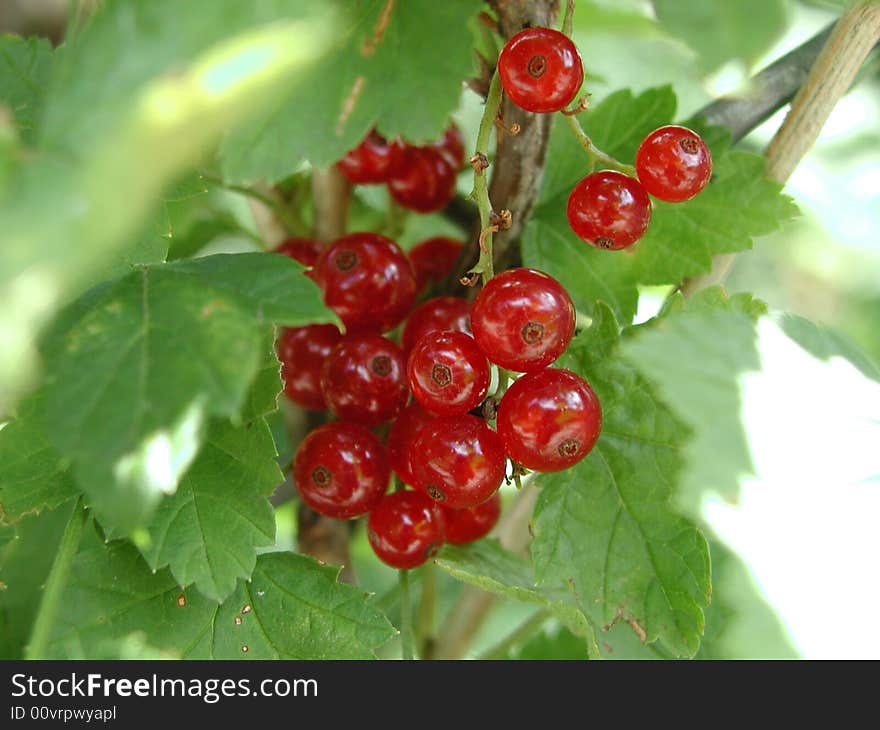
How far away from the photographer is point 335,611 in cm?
76

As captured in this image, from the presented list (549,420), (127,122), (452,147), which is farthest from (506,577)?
(127,122)

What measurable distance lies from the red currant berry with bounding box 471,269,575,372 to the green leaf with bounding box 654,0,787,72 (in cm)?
18

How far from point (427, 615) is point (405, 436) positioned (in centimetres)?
38

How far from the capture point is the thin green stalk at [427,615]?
1061mm

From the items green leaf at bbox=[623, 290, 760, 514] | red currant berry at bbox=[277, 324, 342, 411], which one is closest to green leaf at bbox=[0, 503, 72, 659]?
red currant berry at bbox=[277, 324, 342, 411]

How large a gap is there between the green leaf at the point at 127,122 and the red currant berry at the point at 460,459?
0.33 meters

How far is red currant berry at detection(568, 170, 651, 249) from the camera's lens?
72 cm

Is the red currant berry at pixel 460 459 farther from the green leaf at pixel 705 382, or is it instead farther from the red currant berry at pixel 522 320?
the green leaf at pixel 705 382

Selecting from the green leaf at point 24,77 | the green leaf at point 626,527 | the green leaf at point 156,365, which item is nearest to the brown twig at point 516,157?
the green leaf at point 626,527

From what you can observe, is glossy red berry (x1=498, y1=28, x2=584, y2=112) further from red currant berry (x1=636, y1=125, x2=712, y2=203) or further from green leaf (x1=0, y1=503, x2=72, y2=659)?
green leaf (x1=0, y1=503, x2=72, y2=659)

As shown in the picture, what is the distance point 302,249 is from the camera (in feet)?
3.06
